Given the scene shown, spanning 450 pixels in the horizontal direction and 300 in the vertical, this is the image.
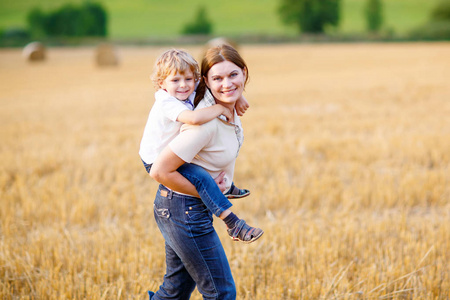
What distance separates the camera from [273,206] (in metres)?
5.16

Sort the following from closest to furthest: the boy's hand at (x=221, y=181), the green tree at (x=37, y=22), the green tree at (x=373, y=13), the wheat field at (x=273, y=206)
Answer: the boy's hand at (x=221, y=181), the wheat field at (x=273, y=206), the green tree at (x=37, y=22), the green tree at (x=373, y=13)

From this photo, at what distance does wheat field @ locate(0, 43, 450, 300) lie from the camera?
3.35 meters

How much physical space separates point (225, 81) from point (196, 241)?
86 cm

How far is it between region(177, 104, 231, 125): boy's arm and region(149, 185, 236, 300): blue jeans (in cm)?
43

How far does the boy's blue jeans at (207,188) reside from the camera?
228 cm

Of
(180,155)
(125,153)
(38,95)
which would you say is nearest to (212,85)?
(180,155)

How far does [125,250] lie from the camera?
153 inches

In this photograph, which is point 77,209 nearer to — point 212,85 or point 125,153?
point 125,153

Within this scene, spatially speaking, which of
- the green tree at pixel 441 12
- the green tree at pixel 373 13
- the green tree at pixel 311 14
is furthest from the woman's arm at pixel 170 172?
the green tree at pixel 373 13

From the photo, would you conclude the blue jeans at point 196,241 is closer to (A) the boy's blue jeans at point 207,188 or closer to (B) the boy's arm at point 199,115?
(A) the boy's blue jeans at point 207,188

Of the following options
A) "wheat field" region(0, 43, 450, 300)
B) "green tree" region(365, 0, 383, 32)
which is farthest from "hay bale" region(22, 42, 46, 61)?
"green tree" region(365, 0, 383, 32)

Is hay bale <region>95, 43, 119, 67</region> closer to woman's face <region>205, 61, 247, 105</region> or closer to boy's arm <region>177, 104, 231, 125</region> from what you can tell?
woman's face <region>205, 61, 247, 105</region>

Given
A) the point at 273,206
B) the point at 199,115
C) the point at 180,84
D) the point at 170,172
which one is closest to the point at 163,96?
the point at 180,84

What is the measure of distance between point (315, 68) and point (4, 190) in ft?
77.6
